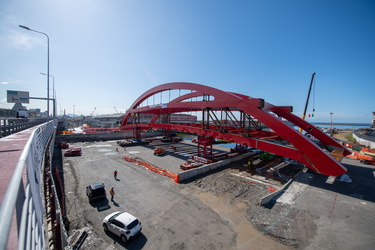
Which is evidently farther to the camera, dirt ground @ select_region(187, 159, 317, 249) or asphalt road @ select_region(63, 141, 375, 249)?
dirt ground @ select_region(187, 159, 317, 249)

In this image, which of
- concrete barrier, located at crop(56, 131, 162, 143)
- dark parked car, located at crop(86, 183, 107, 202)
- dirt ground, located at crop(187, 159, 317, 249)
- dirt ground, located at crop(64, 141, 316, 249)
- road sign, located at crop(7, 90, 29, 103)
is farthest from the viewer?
concrete barrier, located at crop(56, 131, 162, 143)

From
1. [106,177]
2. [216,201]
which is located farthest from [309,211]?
[106,177]

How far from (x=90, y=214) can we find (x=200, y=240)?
8.34 metres

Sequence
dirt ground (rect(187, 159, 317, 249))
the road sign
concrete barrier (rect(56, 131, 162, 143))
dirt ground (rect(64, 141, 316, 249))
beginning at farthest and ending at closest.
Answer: concrete barrier (rect(56, 131, 162, 143)) < the road sign < dirt ground (rect(187, 159, 317, 249)) < dirt ground (rect(64, 141, 316, 249))

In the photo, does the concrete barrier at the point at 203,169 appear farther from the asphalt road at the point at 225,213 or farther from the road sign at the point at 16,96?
the road sign at the point at 16,96

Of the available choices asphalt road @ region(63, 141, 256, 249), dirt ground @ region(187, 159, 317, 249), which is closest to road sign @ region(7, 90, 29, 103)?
asphalt road @ region(63, 141, 256, 249)

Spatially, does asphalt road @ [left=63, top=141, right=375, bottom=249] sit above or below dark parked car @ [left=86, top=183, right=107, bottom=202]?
below

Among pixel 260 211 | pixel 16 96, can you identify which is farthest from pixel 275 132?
pixel 16 96

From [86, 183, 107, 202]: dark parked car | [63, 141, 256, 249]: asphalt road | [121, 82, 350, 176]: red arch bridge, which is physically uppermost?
[121, 82, 350, 176]: red arch bridge

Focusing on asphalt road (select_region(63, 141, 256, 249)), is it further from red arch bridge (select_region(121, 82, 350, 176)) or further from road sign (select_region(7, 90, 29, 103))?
road sign (select_region(7, 90, 29, 103))

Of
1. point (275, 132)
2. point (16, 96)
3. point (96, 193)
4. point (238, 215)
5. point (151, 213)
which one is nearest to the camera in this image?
point (238, 215)

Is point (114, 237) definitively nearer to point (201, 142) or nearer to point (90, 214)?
point (90, 214)

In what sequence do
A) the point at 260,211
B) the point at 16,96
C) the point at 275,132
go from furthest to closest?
the point at 16,96 < the point at 275,132 < the point at 260,211

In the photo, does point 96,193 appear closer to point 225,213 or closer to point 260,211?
point 225,213
